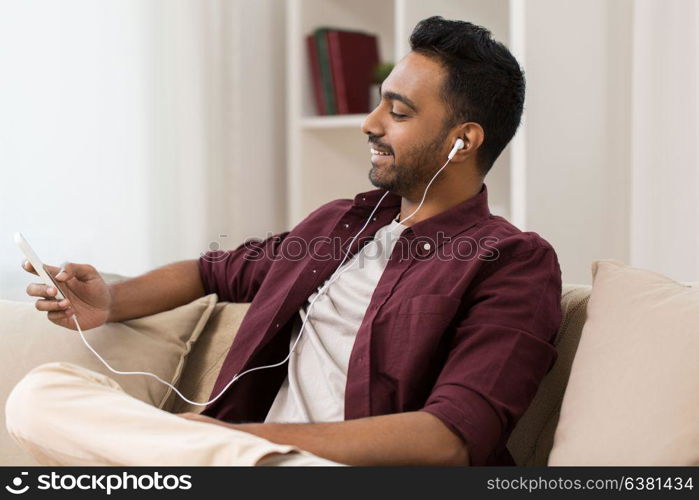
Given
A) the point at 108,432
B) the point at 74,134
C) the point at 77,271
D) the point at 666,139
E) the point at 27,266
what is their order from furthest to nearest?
the point at 74,134 < the point at 666,139 < the point at 77,271 < the point at 27,266 < the point at 108,432

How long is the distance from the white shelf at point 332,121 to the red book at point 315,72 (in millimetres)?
50

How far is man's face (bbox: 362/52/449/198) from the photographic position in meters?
1.61

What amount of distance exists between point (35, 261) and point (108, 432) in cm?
46

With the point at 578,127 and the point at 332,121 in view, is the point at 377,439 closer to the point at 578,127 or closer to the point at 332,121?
the point at 578,127

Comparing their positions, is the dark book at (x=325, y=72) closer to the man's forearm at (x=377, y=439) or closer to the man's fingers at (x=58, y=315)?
the man's fingers at (x=58, y=315)

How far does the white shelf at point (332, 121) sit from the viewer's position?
293 cm

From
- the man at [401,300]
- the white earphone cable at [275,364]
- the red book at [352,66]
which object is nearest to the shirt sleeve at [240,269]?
the man at [401,300]

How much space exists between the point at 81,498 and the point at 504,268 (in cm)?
69

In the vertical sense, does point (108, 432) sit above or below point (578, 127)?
below

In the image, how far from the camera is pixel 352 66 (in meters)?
3.05

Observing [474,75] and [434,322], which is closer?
[434,322]

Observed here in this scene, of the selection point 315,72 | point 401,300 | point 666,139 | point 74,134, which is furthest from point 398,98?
point 315,72

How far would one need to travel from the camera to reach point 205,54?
2.79 metres

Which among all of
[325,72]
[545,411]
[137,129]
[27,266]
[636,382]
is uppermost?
[325,72]
